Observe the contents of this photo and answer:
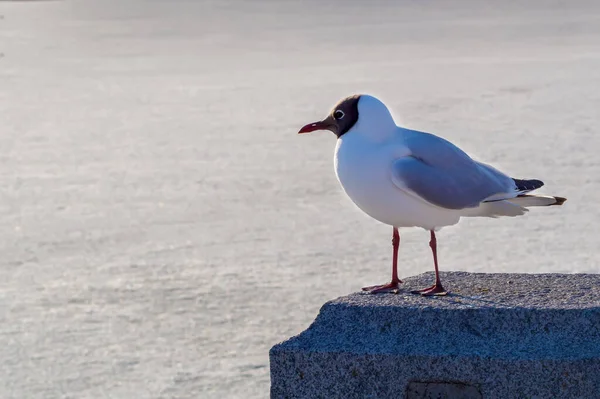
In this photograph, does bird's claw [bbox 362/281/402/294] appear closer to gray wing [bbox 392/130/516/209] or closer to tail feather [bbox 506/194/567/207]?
gray wing [bbox 392/130/516/209]

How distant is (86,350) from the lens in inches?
218

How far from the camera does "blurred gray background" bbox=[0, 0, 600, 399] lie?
566 cm

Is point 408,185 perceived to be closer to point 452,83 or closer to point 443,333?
point 443,333

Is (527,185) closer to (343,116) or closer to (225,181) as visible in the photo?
(343,116)

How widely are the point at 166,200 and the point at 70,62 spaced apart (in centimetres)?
679

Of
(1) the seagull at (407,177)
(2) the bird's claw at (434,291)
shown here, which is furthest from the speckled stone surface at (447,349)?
(1) the seagull at (407,177)

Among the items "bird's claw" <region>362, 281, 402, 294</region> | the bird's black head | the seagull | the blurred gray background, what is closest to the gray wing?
the seagull

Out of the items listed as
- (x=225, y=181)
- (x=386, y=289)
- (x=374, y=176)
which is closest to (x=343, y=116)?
(x=374, y=176)

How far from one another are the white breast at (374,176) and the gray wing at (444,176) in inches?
1.2

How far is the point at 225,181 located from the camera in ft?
27.8

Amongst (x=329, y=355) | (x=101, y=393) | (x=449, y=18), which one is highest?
(x=449, y=18)

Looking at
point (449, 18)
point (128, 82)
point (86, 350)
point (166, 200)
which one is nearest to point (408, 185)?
point (86, 350)

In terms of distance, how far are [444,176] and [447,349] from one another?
0.55m

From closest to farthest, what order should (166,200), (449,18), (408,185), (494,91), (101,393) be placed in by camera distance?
1. (408,185)
2. (101,393)
3. (166,200)
4. (494,91)
5. (449,18)
